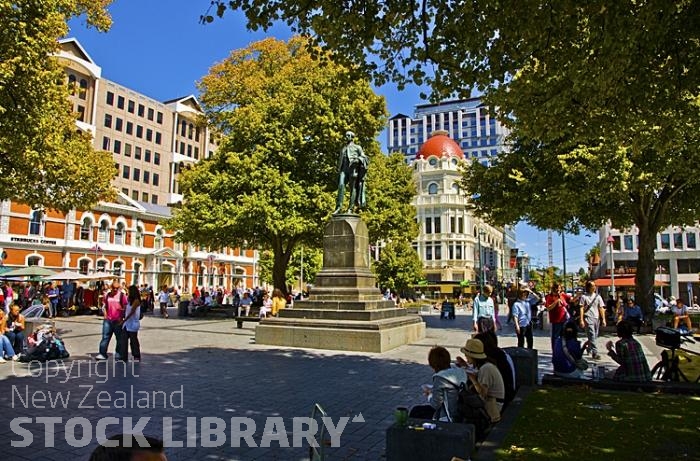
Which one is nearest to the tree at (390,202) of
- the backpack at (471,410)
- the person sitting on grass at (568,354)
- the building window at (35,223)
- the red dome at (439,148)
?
the person sitting on grass at (568,354)

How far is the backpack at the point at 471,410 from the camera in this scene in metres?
4.95

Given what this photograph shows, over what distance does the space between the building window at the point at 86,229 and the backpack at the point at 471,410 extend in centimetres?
4477

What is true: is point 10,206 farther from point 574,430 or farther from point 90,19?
point 574,430

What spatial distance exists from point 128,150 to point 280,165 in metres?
39.9

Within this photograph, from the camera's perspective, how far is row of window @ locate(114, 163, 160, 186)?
2248 inches

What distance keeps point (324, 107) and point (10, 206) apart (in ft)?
92.0

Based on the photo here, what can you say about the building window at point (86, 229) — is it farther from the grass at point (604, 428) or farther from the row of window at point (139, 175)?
the grass at point (604, 428)

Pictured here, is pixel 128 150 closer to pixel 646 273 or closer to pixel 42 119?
pixel 42 119

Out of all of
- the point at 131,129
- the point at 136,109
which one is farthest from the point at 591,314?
the point at 136,109

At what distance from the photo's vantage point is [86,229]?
42.6 m

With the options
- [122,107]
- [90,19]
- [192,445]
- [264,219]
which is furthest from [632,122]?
[122,107]

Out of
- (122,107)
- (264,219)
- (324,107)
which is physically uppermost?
(122,107)

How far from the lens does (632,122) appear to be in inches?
371

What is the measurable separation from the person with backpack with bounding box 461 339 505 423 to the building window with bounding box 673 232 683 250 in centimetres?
6457
